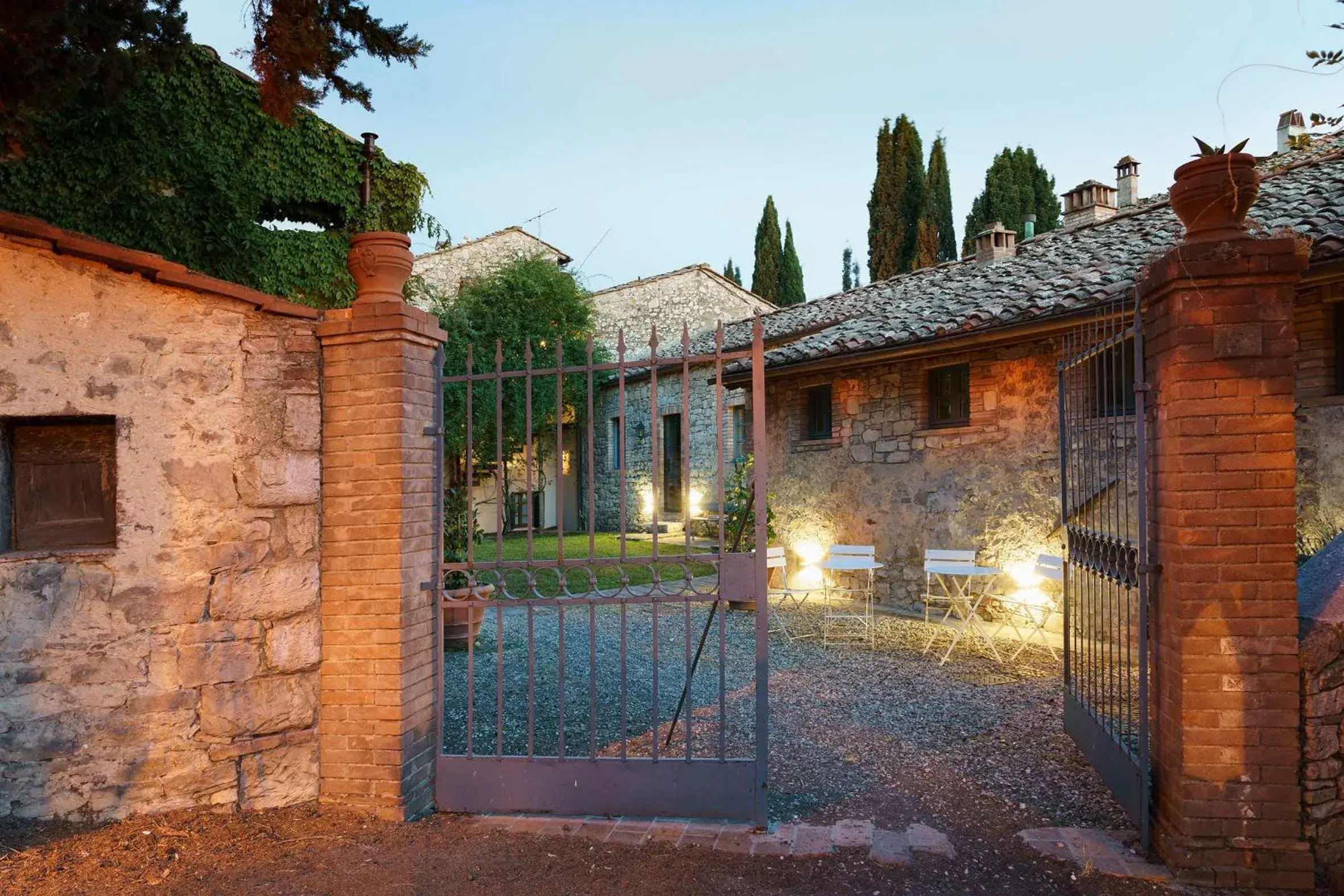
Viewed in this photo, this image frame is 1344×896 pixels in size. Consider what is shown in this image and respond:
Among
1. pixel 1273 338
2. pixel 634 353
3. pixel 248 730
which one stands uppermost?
pixel 634 353

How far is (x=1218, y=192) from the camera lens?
294 cm

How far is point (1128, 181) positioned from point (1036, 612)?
357 inches

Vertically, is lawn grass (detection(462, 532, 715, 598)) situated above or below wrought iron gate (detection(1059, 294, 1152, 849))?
below

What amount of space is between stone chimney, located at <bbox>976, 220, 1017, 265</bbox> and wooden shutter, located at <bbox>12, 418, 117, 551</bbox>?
11.2 metres

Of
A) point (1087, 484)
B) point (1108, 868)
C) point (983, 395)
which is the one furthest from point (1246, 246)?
point (983, 395)

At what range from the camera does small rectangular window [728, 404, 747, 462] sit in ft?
46.4

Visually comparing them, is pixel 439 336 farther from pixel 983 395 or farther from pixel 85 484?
pixel 983 395

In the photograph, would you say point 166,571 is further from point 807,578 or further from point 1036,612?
point 807,578

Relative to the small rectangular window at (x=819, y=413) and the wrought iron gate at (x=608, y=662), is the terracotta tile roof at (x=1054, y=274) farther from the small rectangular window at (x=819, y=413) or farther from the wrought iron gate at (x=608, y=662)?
the wrought iron gate at (x=608, y=662)

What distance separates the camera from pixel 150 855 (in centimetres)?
306

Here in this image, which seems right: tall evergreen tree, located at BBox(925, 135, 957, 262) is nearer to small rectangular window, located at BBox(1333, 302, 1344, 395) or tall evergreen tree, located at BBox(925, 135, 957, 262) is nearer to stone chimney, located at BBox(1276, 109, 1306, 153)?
stone chimney, located at BBox(1276, 109, 1306, 153)

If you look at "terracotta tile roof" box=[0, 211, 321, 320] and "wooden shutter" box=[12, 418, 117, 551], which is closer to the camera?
"terracotta tile roof" box=[0, 211, 321, 320]

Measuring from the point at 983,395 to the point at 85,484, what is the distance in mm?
7790

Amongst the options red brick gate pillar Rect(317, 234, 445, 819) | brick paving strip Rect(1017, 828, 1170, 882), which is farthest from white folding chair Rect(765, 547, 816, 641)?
red brick gate pillar Rect(317, 234, 445, 819)
